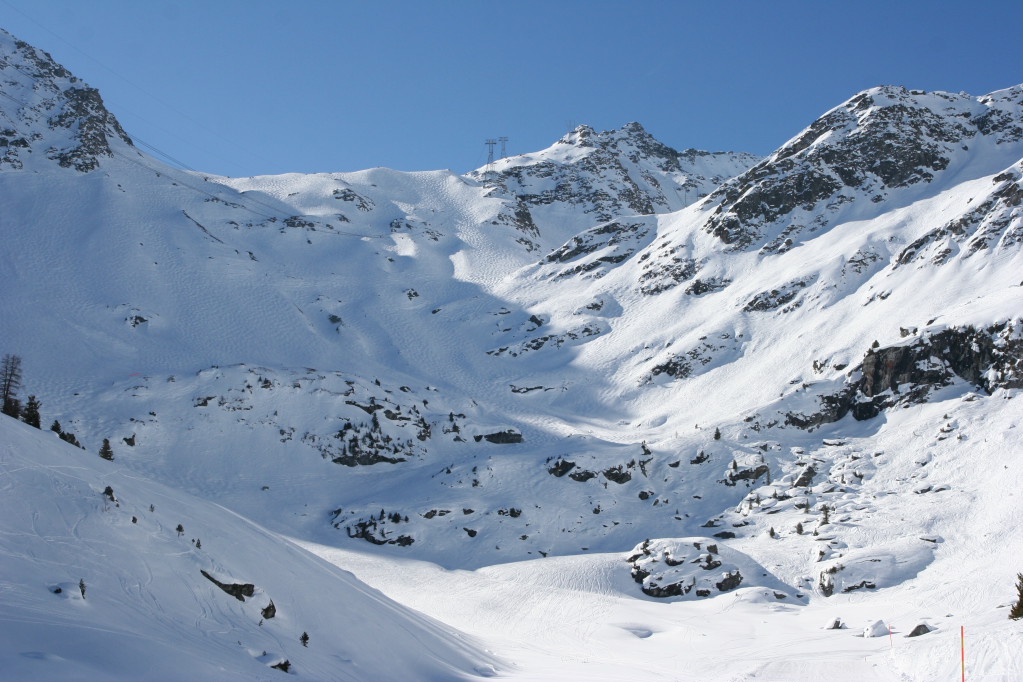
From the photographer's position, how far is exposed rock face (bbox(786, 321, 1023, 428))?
35.2 metres

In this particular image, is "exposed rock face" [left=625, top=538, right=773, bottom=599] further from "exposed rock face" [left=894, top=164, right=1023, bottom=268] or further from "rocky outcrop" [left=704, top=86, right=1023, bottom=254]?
"rocky outcrop" [left=704, top=86, right=1023, bottom=254]

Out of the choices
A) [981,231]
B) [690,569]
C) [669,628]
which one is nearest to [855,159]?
[981,231]

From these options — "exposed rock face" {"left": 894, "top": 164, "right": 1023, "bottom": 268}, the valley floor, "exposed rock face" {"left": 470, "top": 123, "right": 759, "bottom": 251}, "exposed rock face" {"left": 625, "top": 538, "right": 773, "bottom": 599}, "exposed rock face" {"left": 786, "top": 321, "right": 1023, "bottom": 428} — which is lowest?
the valley floor

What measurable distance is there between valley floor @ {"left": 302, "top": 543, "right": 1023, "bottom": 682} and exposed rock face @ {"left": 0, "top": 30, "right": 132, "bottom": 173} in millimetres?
64490

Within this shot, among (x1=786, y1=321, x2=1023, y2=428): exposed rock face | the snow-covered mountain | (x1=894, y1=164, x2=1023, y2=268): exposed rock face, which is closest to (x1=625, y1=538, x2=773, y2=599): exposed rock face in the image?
the snow-covered mountain

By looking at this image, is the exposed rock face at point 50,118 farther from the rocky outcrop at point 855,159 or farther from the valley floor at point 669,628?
the rocky outcrop at point 855,159

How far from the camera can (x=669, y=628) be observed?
23.7m

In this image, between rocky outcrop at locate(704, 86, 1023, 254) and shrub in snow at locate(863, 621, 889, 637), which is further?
rocky outcrop at locate(704, 86, 1023, 254)

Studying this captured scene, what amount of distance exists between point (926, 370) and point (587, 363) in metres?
27.1

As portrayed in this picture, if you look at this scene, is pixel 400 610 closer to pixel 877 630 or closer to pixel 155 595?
pixel 155 595

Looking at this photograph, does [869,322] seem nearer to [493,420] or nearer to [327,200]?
[493,420]

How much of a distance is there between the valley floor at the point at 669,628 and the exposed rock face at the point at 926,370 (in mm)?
16347

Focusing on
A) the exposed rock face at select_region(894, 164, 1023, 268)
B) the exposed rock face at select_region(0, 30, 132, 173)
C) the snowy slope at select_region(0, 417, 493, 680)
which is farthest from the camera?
the exposed rock face at select_region(0, 30, 132, 173)

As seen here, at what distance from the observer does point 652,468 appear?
40219 mm
